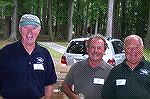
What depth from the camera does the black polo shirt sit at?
11.1 ft

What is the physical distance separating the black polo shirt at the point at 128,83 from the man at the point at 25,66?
1.89ft

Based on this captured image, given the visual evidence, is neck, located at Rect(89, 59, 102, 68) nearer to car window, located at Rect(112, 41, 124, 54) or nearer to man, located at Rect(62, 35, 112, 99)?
man, located at Rect(62, 35, 112, 99)

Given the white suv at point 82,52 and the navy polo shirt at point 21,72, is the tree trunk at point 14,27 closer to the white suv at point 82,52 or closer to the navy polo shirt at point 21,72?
the white suv at point 82,52

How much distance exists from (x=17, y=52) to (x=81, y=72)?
619 mm

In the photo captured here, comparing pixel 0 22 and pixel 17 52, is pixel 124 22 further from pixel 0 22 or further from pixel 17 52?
pixel 17 52

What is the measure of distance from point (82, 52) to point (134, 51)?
15.5ft

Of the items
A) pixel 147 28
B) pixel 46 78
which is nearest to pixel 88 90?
pixel 46 78

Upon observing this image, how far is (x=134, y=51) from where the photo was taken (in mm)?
3434

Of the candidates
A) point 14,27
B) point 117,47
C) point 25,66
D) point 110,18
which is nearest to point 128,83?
point 25,66

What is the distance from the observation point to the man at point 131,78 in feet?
11.1

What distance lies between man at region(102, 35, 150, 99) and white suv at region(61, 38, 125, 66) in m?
4.60

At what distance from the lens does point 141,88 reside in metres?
3.38

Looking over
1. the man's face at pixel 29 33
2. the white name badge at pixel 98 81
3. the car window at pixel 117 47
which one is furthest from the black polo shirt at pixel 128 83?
the car window at pixel 117 47

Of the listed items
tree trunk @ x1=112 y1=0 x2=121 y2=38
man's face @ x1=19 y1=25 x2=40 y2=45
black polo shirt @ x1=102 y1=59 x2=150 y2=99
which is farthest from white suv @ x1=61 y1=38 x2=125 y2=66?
man's face @ x1=19 y1=25 x2=40 y2=45
